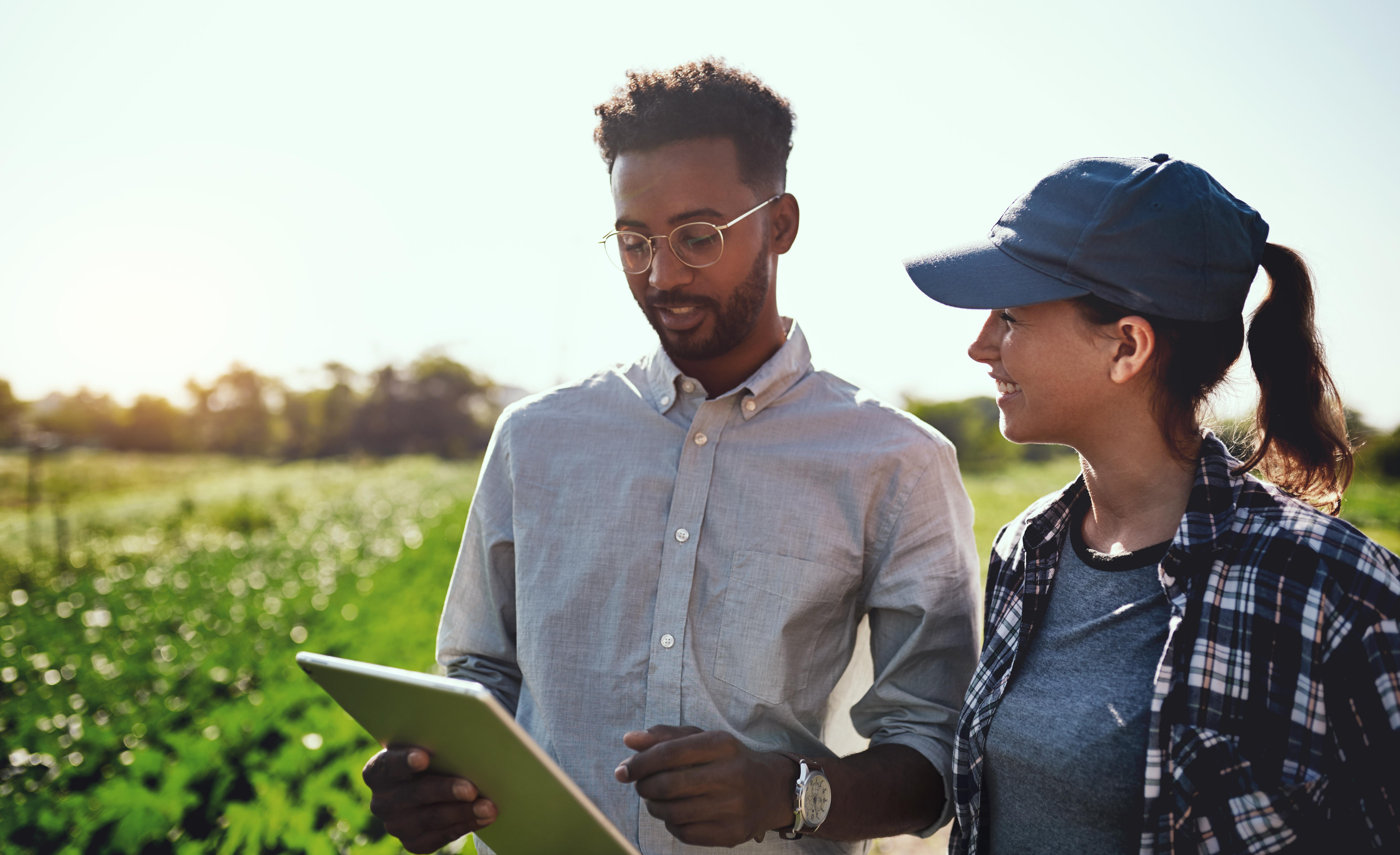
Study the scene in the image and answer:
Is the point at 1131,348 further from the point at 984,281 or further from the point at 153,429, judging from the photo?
the point at 153,429

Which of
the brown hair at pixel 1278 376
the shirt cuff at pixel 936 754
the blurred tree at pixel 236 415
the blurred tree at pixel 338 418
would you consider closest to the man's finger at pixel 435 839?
the shirt cuff at pixel 936 754

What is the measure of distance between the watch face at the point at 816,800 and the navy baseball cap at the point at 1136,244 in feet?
3.21

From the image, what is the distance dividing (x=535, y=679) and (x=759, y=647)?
543 mm

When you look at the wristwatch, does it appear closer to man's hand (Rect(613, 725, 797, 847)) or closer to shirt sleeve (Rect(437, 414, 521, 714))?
man's hand (Rect(613, 725, 797, 847))

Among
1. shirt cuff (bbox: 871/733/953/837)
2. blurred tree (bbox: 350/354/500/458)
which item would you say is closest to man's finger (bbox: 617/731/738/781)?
shirt cuff (bbox: 871/733/953/837)

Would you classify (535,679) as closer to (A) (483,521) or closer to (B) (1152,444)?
(A) (483,521)

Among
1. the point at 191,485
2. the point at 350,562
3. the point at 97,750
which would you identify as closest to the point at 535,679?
the point at 97,750

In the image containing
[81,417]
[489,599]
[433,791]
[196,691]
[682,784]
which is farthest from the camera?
[81,417]

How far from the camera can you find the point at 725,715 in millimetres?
1858

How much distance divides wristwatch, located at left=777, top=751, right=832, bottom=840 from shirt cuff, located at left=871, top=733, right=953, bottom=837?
0.74ft

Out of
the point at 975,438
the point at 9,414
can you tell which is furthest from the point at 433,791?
the point at 975,438

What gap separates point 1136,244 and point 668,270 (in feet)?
3.25

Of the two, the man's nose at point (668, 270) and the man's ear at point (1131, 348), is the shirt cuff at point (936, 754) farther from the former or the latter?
the man's nose at point (668, 270)

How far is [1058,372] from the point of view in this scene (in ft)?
5.41
